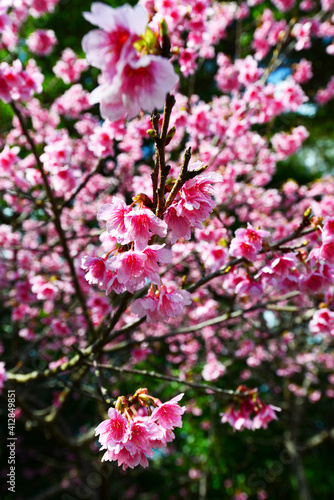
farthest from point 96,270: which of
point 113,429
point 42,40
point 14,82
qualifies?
point 42,40

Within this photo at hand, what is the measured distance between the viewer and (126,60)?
2.19 feet

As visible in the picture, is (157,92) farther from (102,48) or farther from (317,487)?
(317,487)

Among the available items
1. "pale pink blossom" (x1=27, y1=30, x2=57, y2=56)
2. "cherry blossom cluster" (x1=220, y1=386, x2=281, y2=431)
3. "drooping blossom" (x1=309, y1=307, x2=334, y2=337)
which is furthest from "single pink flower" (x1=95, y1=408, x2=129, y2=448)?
"pale pink blossom" (x1=27, y1=30, x2=57, y2=56)

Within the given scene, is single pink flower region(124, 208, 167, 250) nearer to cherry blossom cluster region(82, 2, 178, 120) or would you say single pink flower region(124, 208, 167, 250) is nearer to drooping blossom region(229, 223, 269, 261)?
cherry blossom cluster region(82, 2, 178, 120)

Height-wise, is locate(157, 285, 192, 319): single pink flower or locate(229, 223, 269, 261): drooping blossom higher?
locate(229, 223, 269, 261): drooping blossom

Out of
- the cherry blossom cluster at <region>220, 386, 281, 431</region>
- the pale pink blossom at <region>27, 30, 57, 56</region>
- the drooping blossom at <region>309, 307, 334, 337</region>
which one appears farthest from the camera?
the pale pink blossom at <region>27, 30, 57, 56</region>

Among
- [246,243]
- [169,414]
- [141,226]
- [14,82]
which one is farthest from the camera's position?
[14,82]

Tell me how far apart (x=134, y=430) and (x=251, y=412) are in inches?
34.7

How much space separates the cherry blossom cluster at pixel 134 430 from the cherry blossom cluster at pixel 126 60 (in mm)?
906

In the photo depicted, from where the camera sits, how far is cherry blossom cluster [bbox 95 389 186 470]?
1051 millimetres

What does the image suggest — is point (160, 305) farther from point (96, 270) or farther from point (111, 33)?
point (111, 33)

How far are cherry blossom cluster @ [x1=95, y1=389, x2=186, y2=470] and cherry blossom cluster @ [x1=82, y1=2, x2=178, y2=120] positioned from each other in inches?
35.7

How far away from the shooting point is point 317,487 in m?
7.10

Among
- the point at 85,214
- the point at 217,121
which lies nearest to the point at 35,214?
the point at 85,214
